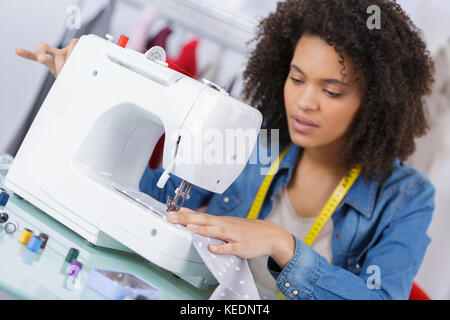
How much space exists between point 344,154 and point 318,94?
270mm

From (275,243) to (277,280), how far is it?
0.14 metres

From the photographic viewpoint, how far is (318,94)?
4.37 feet

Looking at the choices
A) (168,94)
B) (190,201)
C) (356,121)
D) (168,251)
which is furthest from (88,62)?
(356,121)

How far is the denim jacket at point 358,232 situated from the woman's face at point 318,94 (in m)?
0.22

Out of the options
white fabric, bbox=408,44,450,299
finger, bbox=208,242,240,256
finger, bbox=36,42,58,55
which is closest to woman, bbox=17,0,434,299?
finger, bbox=36,42,58,55

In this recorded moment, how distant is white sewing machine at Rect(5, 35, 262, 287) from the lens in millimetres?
912

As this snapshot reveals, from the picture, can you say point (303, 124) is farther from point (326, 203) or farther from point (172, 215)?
point (172, 215)

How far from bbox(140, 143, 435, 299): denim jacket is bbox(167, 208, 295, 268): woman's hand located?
10cm

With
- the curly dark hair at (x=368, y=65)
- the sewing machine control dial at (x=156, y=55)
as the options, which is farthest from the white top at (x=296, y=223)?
the sewing machine control dial at (x=156, y=55)

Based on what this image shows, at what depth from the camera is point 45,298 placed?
677 millimetres

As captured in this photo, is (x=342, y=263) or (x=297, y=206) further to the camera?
(x=297, y=206)

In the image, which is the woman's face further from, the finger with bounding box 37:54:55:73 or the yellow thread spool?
the yellow thread spool

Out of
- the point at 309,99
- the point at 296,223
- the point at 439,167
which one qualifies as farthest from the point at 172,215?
the point at 439,167

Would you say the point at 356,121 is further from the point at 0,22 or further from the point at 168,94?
the point at 0,22
